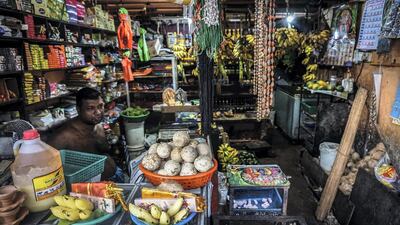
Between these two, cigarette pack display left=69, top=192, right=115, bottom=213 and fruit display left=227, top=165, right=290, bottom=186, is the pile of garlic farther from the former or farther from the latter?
cigarette pack display left=69, top=192, right=115, bottom=213

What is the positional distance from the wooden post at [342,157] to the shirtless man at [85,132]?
249 cm

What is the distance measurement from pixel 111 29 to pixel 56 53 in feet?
7.16

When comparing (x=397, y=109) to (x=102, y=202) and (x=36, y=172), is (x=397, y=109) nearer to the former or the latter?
(x=102, y=202)

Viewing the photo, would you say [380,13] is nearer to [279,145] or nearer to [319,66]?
[319,66]

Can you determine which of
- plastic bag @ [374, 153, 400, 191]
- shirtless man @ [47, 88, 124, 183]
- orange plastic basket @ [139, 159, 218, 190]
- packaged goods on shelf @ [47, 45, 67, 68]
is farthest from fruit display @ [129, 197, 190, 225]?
packaged goods on shelf @ [47, 45, 67, 68]

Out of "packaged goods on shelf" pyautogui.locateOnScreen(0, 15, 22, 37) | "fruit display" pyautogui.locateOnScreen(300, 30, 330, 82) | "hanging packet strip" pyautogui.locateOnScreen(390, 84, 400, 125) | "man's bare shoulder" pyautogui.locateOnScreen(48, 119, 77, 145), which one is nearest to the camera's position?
"man's bare shoulder" pyautogui.locateOnScreen(48, 119, 77, 145)

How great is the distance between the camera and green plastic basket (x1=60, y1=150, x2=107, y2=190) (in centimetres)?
Answer: 124

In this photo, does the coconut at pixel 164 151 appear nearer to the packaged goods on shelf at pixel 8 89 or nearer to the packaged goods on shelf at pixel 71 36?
the packaged goods on shelf at pixel 8 89

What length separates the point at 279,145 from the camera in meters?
5.96

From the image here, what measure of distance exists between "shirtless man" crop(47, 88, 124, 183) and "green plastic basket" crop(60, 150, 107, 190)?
38.1 inches

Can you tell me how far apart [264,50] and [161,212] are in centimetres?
249

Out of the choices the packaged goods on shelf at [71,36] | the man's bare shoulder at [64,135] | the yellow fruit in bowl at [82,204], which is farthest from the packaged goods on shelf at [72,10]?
the yellow fruit in bowl at [82,204]

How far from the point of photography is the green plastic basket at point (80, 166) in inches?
48.8

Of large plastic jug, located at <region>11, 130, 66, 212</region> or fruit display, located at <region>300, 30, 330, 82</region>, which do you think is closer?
large plastic jug, located at <region>11, 130, 66, 212</region>
